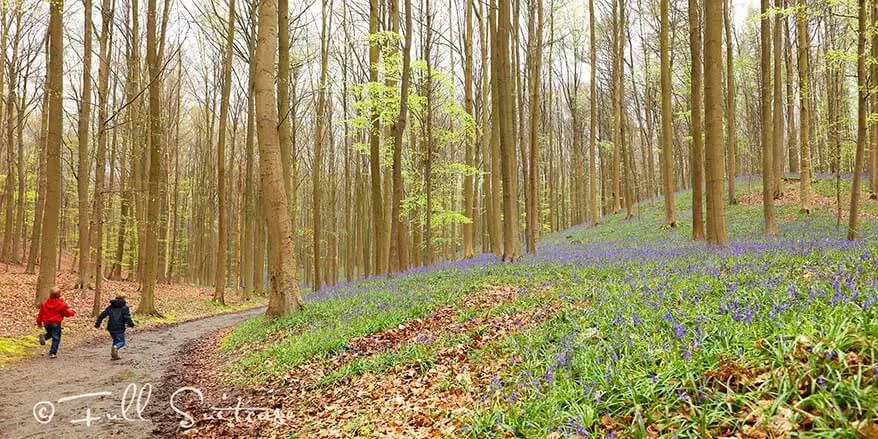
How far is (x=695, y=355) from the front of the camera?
397 cm

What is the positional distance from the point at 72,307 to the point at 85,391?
12197mm

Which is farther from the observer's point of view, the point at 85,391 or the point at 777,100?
the point at 777,100

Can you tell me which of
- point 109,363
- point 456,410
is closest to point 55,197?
point 109,363

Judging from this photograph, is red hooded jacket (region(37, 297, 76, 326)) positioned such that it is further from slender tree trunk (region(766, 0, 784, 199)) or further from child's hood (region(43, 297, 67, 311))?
slender tree trunk (region(766, 0, 784, 199))

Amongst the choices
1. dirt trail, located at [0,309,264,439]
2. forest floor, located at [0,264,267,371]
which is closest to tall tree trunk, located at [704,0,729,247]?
dirt trail, located at [0,309,264,439]

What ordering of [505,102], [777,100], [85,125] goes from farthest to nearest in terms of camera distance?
[777,100] < [85,125] < [505,102]

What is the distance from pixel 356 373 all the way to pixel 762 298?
5.36 meters

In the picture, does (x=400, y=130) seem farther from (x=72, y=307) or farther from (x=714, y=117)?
(x=72, y=307)

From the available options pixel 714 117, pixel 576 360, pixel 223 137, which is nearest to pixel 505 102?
pixel 714 117

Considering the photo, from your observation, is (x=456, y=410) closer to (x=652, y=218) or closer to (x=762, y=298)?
(x=762, y=298)

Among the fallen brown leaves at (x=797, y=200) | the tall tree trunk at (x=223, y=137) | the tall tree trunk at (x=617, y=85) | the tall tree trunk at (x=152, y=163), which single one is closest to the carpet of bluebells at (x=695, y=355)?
the tall tree trunk at (x=152, y=163)

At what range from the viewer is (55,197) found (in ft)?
47.4

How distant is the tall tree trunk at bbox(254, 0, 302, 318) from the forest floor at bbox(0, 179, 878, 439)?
129cm

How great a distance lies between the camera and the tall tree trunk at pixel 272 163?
11953 millimetres
